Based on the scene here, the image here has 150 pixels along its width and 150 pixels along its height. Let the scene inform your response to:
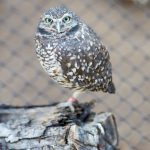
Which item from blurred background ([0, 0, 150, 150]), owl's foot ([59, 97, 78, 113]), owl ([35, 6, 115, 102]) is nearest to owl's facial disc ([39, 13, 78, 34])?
owl ([35, 6, 115, 102])

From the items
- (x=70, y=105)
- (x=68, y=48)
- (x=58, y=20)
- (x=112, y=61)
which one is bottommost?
(x=112, y=61)

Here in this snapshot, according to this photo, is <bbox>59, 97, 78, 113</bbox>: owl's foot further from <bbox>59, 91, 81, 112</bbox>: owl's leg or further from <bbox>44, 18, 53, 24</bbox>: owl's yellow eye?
<bbox>44, 18, 53, 24</bbox>: owl's yellow eye

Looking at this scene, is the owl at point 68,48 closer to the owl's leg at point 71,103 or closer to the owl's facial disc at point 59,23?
the owl's facial disc at point 59,23

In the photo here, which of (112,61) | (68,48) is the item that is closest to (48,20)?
(68,48)

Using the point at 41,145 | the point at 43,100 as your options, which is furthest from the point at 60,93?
the point at 41,145

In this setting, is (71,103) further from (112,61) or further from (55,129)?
(112,61)

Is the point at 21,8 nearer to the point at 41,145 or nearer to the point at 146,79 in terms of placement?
the point at 146,79

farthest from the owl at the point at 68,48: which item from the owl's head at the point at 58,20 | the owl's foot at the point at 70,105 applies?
the owl's foot at the point at 70,105
